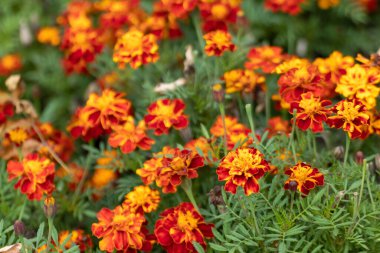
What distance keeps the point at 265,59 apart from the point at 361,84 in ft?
0.94

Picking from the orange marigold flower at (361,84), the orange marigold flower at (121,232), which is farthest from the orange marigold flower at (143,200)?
the orange marigold flower at (361,84)

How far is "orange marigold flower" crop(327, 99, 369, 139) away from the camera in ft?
3.62

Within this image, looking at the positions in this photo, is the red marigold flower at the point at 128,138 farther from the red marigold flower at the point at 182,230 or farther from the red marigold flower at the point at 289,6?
the red marigold flower at the point at 289,6

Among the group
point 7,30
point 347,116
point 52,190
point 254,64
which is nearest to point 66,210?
point 52,190

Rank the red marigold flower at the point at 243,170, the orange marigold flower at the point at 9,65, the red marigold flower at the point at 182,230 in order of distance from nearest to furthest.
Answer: the red marigold flower at the point at 243,170 < the red marigold flower at the point at 182,230 < the orange marigold flower at the point at 9,65

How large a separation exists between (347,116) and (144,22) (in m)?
0.85

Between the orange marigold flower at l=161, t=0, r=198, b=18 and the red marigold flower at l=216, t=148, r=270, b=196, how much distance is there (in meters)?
0.58

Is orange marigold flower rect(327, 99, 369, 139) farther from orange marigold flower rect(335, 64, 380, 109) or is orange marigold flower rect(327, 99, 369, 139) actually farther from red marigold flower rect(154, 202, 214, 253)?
red marigold flower rect(154, 202, 214, 253)

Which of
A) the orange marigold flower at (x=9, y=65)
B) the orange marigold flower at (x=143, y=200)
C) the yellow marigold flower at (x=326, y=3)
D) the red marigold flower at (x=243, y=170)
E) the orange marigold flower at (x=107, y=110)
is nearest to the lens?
the red marigold flower at (x=243, y=170)

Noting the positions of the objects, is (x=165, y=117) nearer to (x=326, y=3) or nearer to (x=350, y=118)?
(x=350, y=118)

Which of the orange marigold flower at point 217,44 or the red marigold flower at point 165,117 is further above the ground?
the orange marigold flower at point 217,44

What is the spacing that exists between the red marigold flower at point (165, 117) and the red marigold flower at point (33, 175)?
24 centimetres

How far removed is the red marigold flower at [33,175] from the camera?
4.22 feet

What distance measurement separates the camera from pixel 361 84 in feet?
4.10
